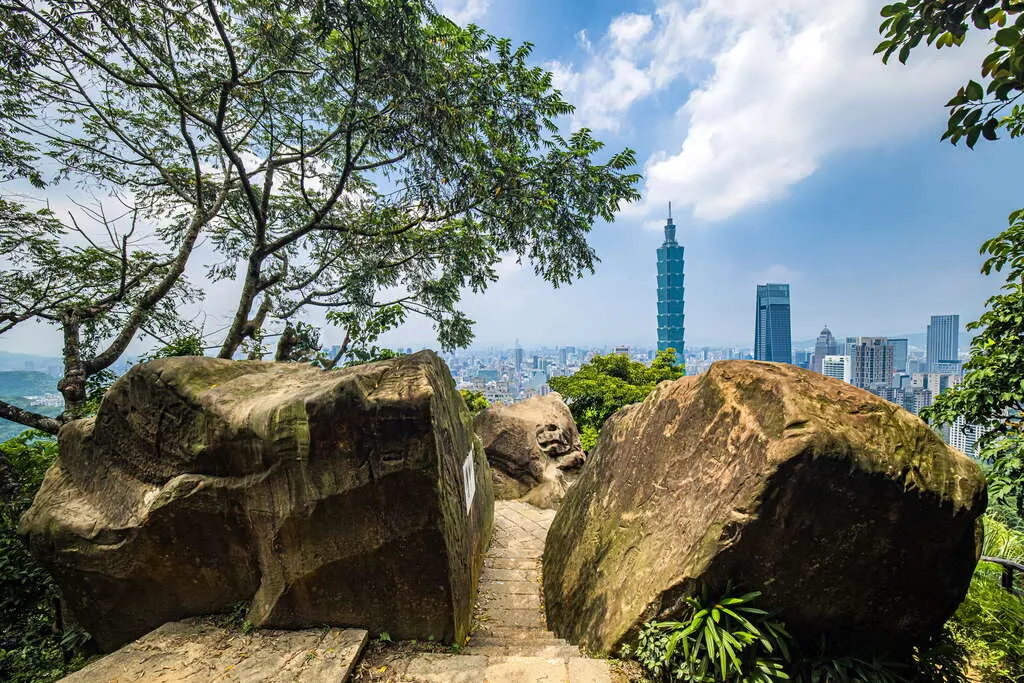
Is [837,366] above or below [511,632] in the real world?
above

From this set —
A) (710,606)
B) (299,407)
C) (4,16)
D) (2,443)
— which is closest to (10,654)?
(299,407)

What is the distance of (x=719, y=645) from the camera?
2510 mm

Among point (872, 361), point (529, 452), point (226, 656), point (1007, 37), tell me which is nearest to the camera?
point (1007, 37)

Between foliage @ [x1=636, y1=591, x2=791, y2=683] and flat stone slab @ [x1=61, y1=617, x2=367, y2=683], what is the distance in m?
2.22

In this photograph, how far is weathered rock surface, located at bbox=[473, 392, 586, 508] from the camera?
8.32m

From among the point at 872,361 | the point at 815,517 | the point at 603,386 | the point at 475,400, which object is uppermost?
the point at 872,361

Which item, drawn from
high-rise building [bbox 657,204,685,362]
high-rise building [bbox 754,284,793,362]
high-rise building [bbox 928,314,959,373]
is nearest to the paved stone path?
high-rise building [bbox 928,314,959,373]

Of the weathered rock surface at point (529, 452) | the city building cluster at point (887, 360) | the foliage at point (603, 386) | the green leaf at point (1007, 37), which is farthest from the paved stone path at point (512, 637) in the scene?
the foliage at point (603, 386)

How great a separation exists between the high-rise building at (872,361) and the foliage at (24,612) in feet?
145

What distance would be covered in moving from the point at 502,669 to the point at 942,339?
232 ft

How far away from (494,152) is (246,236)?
19.1 feet

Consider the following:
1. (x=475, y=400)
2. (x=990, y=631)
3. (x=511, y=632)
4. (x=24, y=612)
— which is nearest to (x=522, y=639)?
(x=511, y=632)

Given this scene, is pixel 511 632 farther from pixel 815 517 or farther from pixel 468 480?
pixel 815 517

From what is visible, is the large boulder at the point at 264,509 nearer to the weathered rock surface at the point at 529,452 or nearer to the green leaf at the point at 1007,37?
the green leaf at the point at 1007,37
